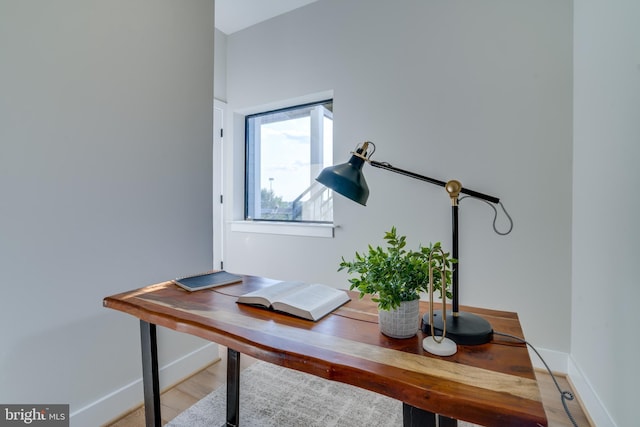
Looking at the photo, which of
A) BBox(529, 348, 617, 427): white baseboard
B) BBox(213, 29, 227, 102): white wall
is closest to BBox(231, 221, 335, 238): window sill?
BBox(213, 29, 227, 102): white wall

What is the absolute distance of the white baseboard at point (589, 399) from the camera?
129cm

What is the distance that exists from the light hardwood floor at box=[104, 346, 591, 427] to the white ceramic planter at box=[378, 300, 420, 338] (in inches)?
46.1

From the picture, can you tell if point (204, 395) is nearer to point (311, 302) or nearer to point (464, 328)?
point (311, 302)

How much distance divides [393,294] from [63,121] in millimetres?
1495

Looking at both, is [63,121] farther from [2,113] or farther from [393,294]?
[393,294]

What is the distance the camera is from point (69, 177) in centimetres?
131

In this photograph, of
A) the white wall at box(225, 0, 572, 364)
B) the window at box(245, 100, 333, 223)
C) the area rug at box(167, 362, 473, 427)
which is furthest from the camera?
the window at box(245, 100, 333, 223)

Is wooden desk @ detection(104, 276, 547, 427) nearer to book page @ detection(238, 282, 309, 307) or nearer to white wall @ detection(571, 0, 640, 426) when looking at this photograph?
book page @ detection(238, 282, 309, 307)

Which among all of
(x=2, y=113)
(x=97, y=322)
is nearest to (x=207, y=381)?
(x=97, y=322)

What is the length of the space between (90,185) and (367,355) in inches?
55.1

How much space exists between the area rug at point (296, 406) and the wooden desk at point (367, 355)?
1.34 feet

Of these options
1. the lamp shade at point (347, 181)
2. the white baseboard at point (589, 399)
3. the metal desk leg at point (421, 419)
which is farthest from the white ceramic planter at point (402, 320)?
the white baseboard at point (589, 399)

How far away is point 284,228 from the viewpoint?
9.02 feet

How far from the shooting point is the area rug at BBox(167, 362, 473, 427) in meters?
1.42
